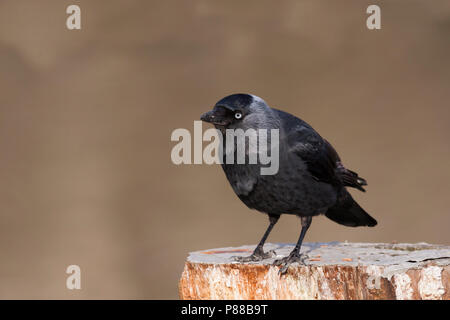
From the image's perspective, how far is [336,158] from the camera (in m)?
3.89

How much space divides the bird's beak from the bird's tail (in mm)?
1127

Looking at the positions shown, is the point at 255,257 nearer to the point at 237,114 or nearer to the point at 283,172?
the point at 283,172

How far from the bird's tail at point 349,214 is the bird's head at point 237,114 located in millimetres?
Result: 938

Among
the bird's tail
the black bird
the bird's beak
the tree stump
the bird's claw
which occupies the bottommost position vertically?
the tree stump

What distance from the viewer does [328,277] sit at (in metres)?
3.20

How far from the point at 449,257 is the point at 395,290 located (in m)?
0.47

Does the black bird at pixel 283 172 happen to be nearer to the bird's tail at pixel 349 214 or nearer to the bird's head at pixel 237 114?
the bird's head at pixel 237 114

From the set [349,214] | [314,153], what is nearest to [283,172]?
[314,153]

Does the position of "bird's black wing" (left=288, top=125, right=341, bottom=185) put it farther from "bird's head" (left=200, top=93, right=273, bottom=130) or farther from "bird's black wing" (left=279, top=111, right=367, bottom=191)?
"bird's head" (left=200, top=93, right=273, bottom=130)

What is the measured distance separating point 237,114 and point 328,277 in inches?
42.0

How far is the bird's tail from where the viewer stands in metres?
4.02

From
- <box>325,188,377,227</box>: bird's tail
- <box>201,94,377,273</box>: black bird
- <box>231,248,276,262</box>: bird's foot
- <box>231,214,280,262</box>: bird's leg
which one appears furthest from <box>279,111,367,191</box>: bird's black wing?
<box>231,248,276,262</box>: bird's foot

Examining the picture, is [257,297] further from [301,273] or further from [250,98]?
[250,98]

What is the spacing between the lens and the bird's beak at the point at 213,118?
11.0 feet
